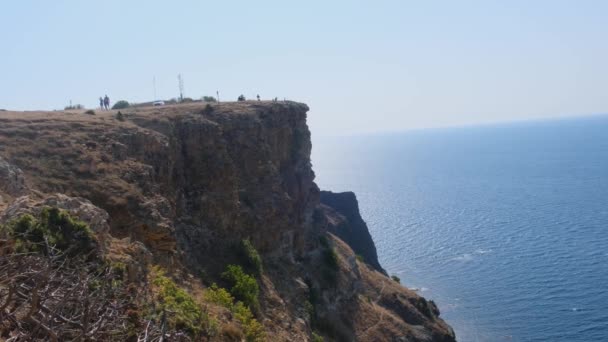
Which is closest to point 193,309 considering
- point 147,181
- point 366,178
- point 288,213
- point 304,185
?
point 147,181

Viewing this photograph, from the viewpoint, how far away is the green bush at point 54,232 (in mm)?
15070

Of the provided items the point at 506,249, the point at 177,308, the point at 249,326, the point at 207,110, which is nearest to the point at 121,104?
the point at 207,110

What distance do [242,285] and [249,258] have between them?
4.49m

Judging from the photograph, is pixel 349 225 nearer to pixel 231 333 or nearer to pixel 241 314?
pixel 241 314

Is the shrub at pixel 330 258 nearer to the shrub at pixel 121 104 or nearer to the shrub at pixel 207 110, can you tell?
the shrub at pixel 207 110

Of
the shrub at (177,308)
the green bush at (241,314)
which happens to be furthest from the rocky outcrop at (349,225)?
the shrub at (177,308)

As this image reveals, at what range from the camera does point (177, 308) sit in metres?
16.6

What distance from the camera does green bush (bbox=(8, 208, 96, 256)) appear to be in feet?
49.4

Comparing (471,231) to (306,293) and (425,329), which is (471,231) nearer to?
(425,329)

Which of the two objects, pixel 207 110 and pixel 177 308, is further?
pixel 207 110

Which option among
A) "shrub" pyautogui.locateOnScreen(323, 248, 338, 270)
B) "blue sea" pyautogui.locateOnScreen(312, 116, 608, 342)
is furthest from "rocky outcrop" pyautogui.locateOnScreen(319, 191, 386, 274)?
"shrub" pyautogui.locateOnScreen(323, 248, 338, 270)

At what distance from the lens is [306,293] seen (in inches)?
1479

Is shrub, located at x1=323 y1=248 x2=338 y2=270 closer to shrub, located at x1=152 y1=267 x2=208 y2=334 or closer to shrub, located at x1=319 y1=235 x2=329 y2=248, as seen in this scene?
shrub, located at x1=319 y1=235 x2=329 y2=248

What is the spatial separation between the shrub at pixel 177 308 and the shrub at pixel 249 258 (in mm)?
13954
